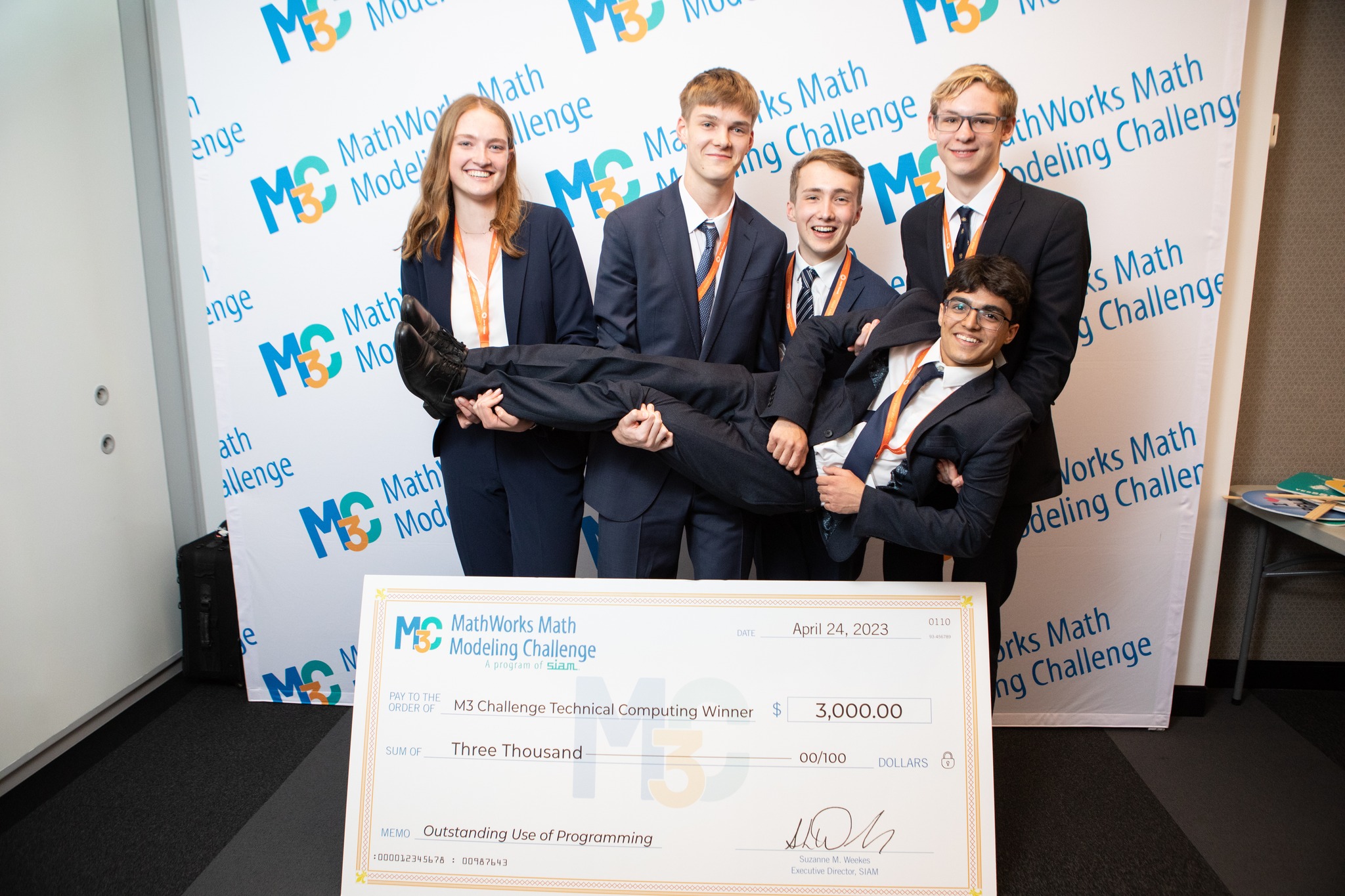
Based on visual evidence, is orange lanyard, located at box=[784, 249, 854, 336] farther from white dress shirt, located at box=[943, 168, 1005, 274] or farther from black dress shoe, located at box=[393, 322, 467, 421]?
black dress shoe, located at box=[393, 322, 467, 421]

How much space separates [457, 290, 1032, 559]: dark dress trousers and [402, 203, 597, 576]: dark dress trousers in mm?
188

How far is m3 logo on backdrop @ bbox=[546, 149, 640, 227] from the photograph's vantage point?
94.4 inches

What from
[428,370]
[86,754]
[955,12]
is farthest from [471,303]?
[86,754]

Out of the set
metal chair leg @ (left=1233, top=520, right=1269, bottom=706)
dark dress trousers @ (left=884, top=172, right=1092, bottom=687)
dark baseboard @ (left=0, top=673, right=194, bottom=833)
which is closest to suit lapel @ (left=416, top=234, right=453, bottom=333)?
dark dress trousers @ (left=884, top=172, right=1092, bottom=687)

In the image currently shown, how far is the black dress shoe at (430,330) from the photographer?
1757mm

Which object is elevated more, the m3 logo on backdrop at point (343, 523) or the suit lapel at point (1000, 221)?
the suit lapel at point (1000, 221)

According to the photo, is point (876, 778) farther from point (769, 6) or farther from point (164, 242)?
point (164, 242)

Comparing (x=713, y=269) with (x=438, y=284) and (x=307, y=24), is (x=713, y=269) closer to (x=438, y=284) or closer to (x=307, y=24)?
(x=438, y=284)

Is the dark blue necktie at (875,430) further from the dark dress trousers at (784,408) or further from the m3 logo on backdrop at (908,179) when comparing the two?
the m3 logo on backdrop at (908,179)

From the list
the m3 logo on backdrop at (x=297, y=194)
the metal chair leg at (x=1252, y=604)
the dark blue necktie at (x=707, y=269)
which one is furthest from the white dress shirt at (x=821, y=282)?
the metal chair leg at (x=1252, y=604)

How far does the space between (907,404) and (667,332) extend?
61cm

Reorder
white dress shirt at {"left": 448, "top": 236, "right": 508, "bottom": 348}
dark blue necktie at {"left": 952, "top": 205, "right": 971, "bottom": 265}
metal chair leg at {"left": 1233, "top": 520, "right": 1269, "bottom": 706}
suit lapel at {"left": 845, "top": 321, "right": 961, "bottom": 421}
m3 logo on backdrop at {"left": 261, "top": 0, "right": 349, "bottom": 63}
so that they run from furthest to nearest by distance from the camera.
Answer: metal chair leg at {"left": 1233, "top": 520, "right": 1269, "bottom": 706} → m3 logo on backdrop at {"left": 261, "top": 0, "right": 349, "bottom": 63} → white dress shirt at {"left": 448, "top": 236, "right": 508, "bottom": 348} → dark blue necktie at {"left": 952, "top": 205, "right": 971, "bottom": 265} → suit lapel at {"left": 845, "top": 321, "right": 961, "bottom": 421}

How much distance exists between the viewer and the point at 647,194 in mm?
2258

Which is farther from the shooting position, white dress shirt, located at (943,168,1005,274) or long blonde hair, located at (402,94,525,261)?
long blonde hair, located at (402,94,525,261)
